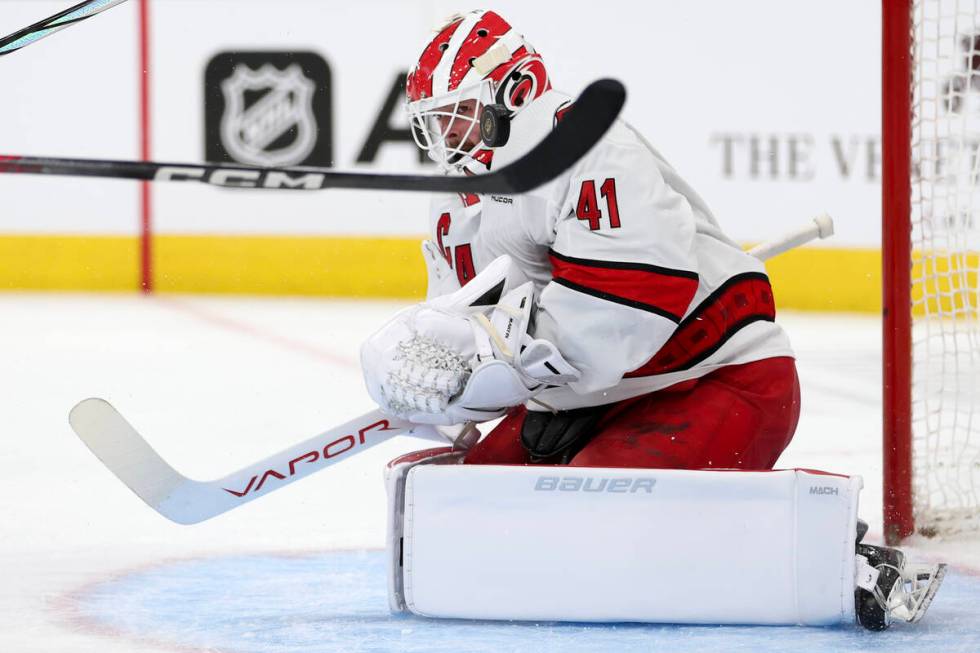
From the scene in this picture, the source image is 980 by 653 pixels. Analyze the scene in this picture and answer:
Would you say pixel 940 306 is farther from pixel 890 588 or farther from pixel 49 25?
pixel 49 25

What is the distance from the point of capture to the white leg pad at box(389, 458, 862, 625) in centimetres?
183

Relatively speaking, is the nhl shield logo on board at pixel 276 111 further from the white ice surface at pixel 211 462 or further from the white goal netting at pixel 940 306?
the white goal netting at pixel 940 306

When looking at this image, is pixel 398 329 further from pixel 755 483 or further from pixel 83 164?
pixel 83 164

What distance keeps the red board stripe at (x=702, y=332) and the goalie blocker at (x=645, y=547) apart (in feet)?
0.90

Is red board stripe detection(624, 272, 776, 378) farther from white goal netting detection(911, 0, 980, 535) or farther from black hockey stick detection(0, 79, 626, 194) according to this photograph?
black hockey stick detection(0, 79, 626, 194)

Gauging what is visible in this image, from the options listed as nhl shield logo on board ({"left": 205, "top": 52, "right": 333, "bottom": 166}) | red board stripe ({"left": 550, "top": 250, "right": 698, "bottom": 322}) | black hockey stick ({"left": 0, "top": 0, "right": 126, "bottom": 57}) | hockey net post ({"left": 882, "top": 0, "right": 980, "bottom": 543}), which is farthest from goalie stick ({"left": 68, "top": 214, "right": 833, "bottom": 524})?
nhl shield logo on board ({"left": 205, "top": 52, "right": 333, "bottom": 166})

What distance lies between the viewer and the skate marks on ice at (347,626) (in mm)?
1830

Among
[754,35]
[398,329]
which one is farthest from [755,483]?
[754,35]

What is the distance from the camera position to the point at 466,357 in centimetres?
193

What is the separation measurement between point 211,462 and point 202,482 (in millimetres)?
1057

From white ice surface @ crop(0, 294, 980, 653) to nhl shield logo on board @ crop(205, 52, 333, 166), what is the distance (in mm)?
780

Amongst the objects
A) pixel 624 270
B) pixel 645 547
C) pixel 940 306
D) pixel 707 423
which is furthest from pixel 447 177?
pixel 940 306

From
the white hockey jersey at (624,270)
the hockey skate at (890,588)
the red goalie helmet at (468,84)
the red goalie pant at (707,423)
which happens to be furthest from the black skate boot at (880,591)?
the red goalie helmet at (468,84)

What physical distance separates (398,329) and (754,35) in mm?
4474
